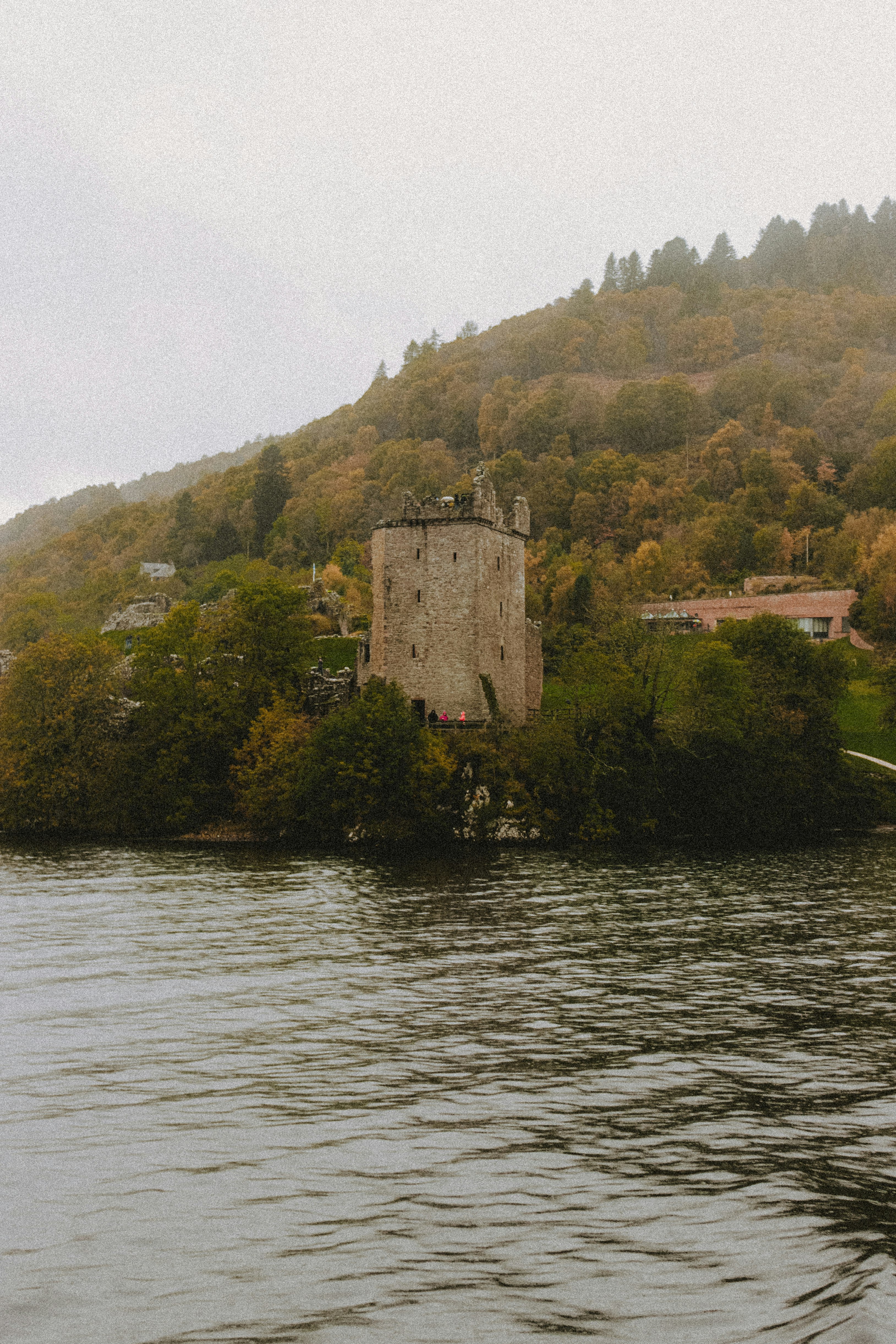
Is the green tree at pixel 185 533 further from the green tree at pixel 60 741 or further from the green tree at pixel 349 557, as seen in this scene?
the green tree at pixel 60 741

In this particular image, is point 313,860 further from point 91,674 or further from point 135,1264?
point 135,1264

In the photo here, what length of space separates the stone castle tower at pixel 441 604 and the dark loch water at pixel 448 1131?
2506 cm

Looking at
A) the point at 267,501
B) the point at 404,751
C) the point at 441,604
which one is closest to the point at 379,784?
the point at 404,751

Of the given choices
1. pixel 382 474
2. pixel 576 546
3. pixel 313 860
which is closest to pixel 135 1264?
pixel 313 860

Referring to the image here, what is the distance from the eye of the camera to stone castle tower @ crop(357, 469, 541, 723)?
50.9 m

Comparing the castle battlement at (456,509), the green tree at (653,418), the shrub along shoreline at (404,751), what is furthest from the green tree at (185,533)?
the castle battlement at (456,509)

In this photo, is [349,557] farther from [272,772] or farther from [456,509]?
[272,772]

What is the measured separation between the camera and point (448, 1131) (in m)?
12.7

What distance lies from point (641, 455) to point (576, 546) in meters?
32.4

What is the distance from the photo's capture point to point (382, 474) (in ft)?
431

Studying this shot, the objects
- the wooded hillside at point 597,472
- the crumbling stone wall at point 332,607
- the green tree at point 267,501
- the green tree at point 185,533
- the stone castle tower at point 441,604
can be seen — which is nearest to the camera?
the stone castle tower at point 441,604

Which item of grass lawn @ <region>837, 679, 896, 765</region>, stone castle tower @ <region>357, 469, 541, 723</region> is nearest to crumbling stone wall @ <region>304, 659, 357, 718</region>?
stone castle tower @ <region>357, 469, 541, 723</region>

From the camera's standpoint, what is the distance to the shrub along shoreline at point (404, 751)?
4541 cm

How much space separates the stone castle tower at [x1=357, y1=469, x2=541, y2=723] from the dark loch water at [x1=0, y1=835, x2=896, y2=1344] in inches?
987
